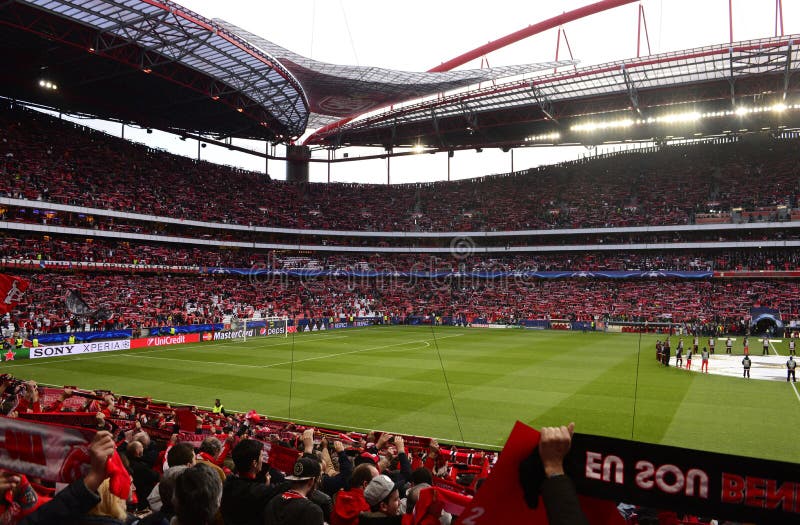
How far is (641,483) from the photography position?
7.75ft

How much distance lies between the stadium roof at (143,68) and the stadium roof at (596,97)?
15.5 meters

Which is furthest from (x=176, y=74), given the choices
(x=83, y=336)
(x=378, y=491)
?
(x=378, y=491)

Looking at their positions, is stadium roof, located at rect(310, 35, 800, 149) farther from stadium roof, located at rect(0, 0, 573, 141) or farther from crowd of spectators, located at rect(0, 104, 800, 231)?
crowd of spectators, located at rect(0, 104, 800, 231)

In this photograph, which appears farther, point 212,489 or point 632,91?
point 632,91

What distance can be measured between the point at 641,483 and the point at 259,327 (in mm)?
51155

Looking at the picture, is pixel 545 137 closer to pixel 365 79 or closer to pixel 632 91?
pixel 632 91

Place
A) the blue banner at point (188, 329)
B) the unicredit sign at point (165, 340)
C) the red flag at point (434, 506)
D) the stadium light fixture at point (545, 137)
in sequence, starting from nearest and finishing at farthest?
the red flag at point (434, 506) < the unicredit sign at point (165, 340) < the blue banner at point (188, 329) < the stadium light fixture at point (545, 137)

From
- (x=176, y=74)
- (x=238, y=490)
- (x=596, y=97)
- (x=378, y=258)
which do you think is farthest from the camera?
(x=378, y=258)

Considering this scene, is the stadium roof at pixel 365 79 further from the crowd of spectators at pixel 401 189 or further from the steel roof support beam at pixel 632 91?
the crowd of spectators at pixel 401 189

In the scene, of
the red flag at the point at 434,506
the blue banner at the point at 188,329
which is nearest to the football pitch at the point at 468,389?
the blue banner at the point at 188,329

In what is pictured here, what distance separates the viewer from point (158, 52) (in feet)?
128

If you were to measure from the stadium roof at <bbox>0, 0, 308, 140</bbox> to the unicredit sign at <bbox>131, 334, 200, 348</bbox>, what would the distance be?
67.3 feet

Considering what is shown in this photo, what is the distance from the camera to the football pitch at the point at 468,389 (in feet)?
57.5

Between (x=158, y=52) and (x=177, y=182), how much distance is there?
89.1 ft
